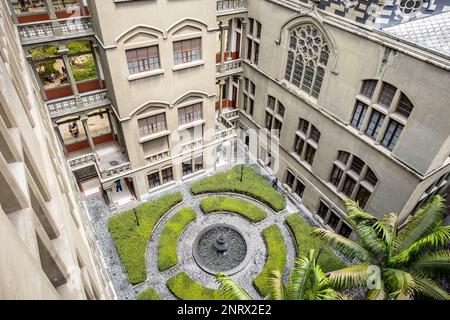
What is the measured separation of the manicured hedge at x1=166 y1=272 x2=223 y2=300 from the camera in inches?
891

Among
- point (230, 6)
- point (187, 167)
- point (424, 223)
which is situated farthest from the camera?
point (187, 167)

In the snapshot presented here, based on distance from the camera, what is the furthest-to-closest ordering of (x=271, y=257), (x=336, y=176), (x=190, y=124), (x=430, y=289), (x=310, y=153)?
1. (x=190, y=124)
2. (x=310, y=153)
3. (x=336, y=176)
4. (x=271, y=257)
5. (x=430, y=289)

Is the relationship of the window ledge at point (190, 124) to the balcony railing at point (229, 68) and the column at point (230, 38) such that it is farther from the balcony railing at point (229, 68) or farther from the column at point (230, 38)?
the column at point (230, 38)

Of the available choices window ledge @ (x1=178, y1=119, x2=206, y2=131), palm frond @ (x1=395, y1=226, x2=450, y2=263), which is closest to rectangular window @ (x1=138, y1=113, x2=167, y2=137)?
window ledge @ (x1=178, y1=119, x2=206, y2=131)

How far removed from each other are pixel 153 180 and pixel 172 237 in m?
6.59

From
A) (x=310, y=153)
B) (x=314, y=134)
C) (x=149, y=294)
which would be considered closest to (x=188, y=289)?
(x=149, y=294)

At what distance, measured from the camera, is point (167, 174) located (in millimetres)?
30547

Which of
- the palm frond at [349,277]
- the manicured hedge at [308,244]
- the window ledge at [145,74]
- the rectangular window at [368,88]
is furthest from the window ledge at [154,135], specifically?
the palm frond at [349,277]

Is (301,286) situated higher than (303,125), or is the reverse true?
(301,286)

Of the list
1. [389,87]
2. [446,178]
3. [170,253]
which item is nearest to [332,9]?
[389,87]

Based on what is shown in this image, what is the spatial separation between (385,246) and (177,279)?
14685mm

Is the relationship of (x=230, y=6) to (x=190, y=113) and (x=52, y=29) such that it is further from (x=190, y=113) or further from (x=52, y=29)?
(x=52, y=29)

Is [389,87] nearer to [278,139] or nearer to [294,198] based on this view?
[278,139]

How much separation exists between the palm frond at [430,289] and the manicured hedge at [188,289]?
12816 mm
